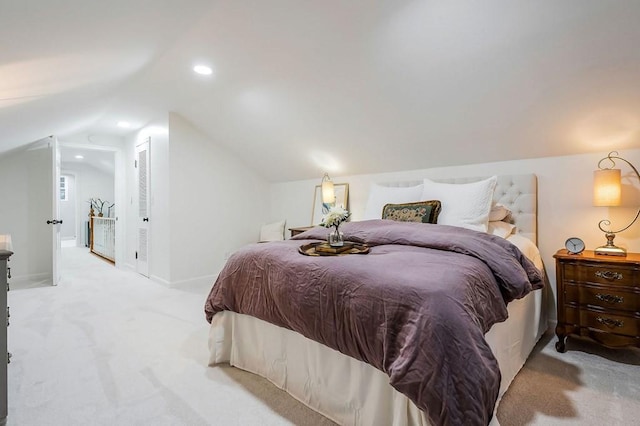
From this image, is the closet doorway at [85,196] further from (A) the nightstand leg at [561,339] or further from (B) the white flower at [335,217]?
(A) the nightstand leg at [561,339]

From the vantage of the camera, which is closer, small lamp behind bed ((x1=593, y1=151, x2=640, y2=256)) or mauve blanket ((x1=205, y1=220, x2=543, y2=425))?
mauve blanket ((x1=205, y1=220, x2=543, y2=425))

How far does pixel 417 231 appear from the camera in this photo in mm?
2082

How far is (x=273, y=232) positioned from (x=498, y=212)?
320 centimetres

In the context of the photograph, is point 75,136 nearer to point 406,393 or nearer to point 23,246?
point 23,246

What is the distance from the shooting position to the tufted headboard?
2.73m

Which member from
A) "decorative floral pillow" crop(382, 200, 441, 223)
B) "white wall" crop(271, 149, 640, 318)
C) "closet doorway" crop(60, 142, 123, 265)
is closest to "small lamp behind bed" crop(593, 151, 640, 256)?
"white wall" crop(271, 149, 640, 318)

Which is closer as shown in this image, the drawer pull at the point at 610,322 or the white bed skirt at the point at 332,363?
the white bed skirt at the point at 332,363

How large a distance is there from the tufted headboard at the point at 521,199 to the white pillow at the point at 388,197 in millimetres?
702

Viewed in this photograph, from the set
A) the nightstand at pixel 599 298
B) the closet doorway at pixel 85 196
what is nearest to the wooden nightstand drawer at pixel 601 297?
the nightstand at pixel 599 298

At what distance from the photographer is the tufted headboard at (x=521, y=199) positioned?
273 cm

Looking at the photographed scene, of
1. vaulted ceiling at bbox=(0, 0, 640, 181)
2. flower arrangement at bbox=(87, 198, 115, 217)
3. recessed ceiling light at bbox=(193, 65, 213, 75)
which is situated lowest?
flower arrangement at bbox=(87, 198, 115, 217)

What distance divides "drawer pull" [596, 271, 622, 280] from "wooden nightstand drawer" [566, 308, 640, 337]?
9.1 inches

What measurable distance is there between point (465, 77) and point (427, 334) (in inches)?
79.0

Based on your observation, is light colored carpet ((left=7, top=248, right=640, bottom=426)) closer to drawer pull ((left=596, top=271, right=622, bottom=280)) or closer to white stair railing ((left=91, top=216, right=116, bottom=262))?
drawer pull ((left=596, top=271, right=622, bottom=280))
